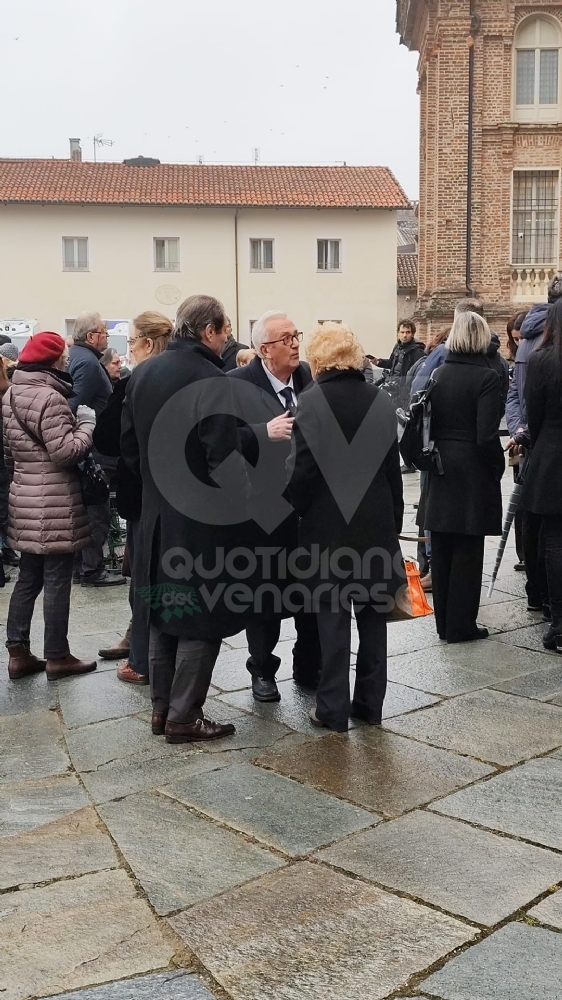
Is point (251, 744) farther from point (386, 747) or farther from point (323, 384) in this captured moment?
point (323, 384)

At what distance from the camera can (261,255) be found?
131ft

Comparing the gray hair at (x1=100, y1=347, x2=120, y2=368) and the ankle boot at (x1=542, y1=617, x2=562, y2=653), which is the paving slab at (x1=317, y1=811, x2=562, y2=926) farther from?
the gray hair at (x1=100, y1=347, x2=120, y2=368)

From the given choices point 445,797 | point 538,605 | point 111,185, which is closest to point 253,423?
point 445,797

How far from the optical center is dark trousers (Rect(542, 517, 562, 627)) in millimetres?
6020

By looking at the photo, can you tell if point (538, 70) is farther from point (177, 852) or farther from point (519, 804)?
point (177, 852)

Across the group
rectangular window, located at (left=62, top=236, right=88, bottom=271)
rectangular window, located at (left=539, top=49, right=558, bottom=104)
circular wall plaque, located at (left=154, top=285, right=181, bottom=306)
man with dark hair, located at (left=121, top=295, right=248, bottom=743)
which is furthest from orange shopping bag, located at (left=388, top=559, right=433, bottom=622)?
rectangular window, located at (left=62, top=236, right=88, bottom=271)

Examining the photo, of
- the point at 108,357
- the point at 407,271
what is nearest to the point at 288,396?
the point at 108,357

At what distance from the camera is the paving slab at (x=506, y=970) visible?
2654mm

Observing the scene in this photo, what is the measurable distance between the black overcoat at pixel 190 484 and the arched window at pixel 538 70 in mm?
21401

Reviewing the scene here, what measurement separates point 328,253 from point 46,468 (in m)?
35.9

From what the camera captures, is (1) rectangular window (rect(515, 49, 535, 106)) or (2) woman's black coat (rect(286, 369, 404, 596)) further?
(1) rectangular window (rect(515, 49, 535, 106))

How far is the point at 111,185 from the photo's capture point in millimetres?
40312

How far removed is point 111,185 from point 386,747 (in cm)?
3894

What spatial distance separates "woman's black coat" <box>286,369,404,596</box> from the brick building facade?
62.3 ft
